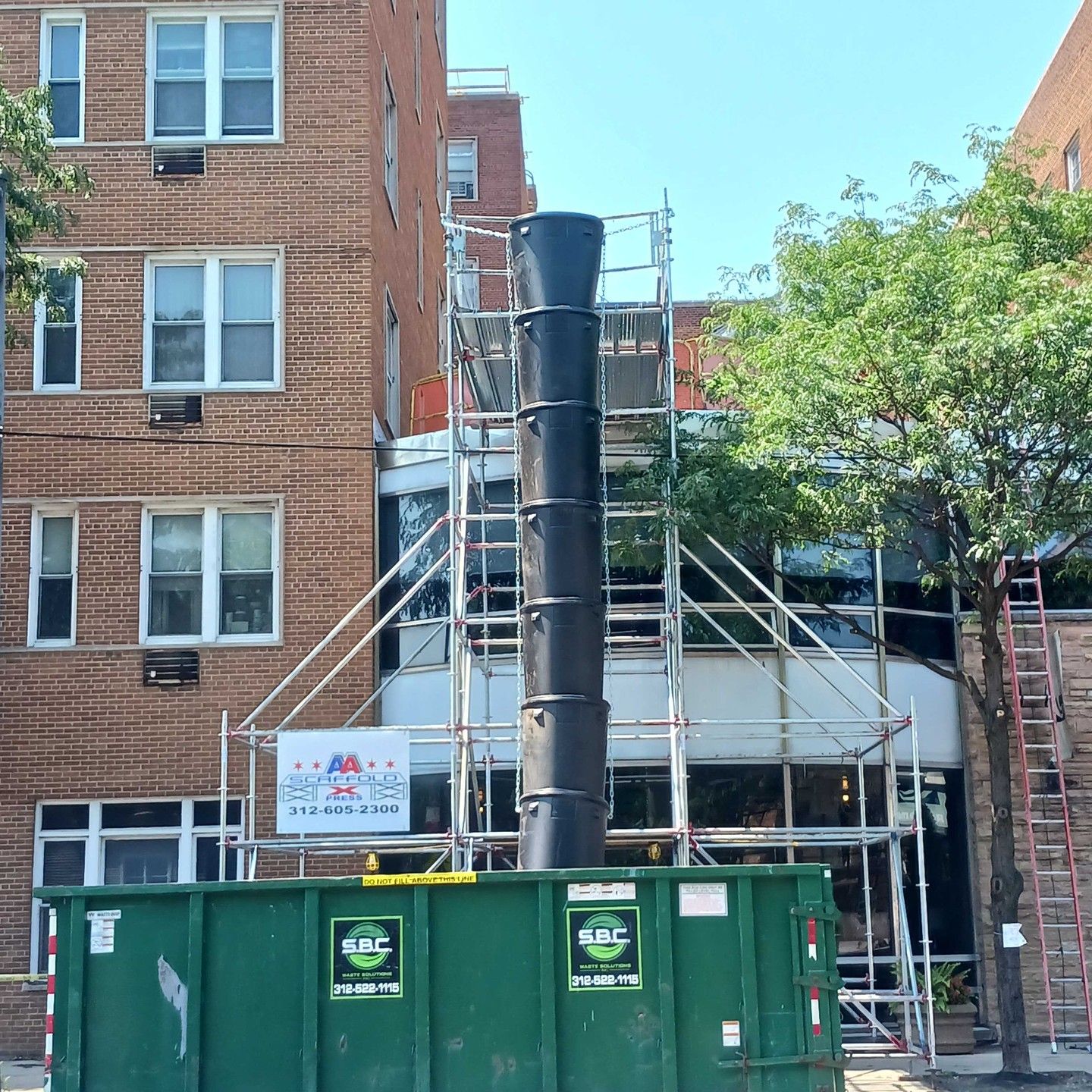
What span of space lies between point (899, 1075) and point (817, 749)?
3.72 metres

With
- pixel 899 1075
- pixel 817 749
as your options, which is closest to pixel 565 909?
pixel 899 1075

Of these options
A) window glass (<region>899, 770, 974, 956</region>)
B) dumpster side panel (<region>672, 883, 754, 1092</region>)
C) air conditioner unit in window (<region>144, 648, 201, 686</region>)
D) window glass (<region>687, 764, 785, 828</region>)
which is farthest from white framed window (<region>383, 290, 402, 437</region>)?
dumpster side panel (<region>672, 883, 754, 1092</region>)

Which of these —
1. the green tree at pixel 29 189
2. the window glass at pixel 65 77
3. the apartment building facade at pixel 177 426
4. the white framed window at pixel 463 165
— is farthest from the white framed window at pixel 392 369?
the white framed window at pixel 463 165

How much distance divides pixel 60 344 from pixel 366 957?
10704 mm

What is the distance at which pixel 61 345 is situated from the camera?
1848 cm

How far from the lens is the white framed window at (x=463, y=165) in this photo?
40.9 meters

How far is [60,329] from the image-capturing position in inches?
730

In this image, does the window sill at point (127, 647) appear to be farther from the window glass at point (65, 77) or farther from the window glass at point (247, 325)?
the window glass at point (65, 77)

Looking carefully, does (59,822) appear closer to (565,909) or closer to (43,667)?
(43,667)

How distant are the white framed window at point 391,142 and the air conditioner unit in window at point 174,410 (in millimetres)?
4179

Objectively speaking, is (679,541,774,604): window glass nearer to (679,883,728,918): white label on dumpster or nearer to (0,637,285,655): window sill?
(0,637,285,655): window sill

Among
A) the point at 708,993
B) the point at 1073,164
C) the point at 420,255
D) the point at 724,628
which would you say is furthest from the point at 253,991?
the point at 1073,164

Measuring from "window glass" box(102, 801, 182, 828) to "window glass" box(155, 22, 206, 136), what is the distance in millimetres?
7963

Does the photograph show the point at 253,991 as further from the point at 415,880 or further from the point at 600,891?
the point at 600,891
